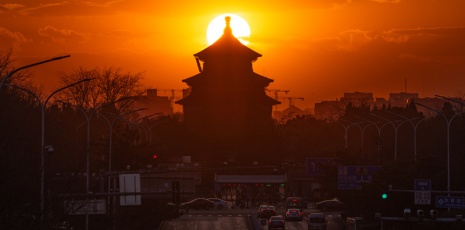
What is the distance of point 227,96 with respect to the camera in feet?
489

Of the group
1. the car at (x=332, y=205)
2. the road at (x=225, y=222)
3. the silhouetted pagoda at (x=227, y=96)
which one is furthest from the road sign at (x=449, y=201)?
the silhouetted pagoda at (x=227, y=96)

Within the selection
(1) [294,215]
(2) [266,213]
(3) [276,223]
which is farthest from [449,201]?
(2) [266,213]

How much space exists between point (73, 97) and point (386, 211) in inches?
2248

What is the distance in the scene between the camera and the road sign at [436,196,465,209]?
6506cm

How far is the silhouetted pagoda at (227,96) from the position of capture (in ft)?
463

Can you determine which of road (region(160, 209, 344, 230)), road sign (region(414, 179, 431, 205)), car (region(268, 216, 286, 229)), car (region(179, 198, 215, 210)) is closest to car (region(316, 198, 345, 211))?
road (region(160, 209, 344, 230))

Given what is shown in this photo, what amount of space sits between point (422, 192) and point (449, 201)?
2.42 meters

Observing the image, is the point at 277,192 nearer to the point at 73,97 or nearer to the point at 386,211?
the point at 73,97

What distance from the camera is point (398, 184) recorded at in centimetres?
8250

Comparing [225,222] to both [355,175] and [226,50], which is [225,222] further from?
[226,50]

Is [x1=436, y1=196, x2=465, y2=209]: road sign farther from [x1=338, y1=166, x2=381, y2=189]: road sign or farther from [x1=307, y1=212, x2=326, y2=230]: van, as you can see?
[x1=338, y1=166, x2=381, y2=189]: road sign

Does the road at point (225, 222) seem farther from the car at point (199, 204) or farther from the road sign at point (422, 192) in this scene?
the road sign at point (422, 192)

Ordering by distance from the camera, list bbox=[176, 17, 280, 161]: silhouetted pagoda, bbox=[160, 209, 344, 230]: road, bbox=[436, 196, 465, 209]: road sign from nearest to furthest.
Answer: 1. bbox=[436, 196, 465, 209]: road sign
2. bbox=[160, 209, 344, 230]: road
3. bbox=[176, 17, 280, 161]: silhouetted pagoda

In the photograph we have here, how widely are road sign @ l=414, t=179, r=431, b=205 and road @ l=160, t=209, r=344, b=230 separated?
13.6m
